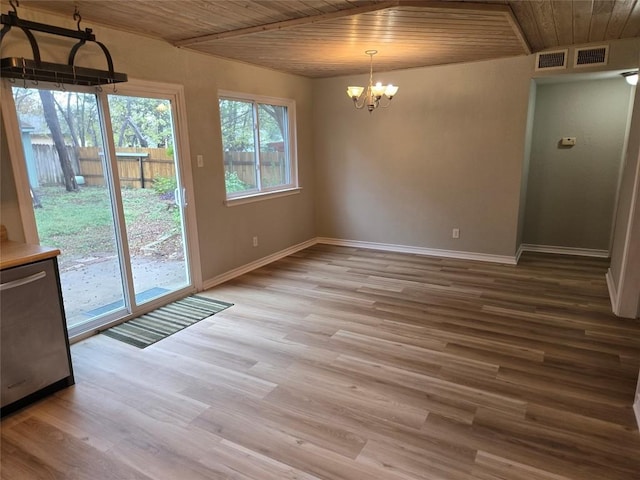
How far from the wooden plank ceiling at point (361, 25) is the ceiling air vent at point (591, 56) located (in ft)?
0.41

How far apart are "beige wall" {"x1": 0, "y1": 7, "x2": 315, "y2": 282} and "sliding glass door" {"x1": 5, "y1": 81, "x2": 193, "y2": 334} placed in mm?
224

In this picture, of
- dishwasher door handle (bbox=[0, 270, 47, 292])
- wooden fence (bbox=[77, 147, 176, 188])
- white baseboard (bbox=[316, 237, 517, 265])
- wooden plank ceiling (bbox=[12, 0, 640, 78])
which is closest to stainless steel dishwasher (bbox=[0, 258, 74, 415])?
dishwasher door handle (bbox=[0, 270, 47, 292])

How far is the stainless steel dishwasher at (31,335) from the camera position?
86.7 inches

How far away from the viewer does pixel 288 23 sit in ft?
9.91

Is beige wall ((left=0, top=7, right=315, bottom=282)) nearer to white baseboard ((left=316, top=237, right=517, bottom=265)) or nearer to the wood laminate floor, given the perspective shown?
white baseboard ((left=316, top=237, right=517, bottom=265))

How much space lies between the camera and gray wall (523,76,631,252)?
16.1ft

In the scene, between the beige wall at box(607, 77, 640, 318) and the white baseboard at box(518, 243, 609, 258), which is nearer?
the beige wall at box(607, 77, 640, 318)

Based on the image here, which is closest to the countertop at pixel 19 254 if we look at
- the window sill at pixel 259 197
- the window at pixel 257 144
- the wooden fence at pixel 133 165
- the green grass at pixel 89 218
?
the green grass at pixel 89 218

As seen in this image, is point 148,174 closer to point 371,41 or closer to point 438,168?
point 371,41

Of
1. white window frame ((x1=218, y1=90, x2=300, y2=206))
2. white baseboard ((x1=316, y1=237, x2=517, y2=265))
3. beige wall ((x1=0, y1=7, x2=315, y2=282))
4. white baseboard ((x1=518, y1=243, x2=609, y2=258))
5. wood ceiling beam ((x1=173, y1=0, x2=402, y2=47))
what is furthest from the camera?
white baseboard ((x1=518, y1=243, x2=609, y2=258))

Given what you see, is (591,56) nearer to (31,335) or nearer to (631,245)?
(631,245)

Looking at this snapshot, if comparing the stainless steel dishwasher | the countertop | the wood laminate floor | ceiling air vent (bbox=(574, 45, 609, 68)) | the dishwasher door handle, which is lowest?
the wood laminate floor

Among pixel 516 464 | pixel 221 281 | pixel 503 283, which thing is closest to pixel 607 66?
pixel 503 283

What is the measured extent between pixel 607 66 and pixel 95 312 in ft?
18.1
